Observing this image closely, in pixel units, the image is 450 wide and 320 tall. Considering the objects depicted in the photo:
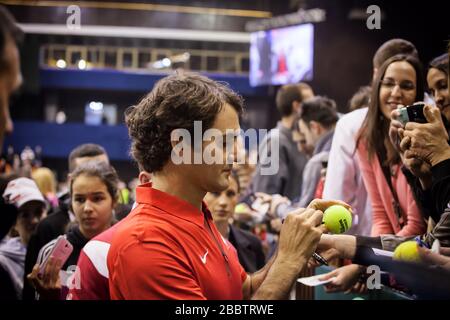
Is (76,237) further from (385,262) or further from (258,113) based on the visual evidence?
(258,113)

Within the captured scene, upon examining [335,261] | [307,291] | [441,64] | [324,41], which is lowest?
[307,291]

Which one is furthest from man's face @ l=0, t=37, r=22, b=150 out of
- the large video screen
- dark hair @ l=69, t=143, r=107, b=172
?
the large video screen

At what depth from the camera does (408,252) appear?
61.6 inches

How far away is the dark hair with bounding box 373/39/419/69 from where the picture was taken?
216 cm

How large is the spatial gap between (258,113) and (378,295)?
40.0ft

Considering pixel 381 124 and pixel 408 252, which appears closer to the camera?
pixel 408 252

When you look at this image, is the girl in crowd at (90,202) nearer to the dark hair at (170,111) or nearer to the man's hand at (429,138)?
the dark hair at (170,111)

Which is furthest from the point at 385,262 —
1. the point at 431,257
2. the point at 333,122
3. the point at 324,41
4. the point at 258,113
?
the point at 258,113

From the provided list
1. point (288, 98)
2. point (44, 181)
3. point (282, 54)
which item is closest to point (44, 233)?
point (288, 98)

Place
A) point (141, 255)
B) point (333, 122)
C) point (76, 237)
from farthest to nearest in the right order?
point (333, 122), point (76, 237), point (141, 255)

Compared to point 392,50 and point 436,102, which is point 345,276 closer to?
point 436,102

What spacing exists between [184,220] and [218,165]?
0.51 feet

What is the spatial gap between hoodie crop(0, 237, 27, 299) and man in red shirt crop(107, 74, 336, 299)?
102cm

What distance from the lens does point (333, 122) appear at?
2.72 m
